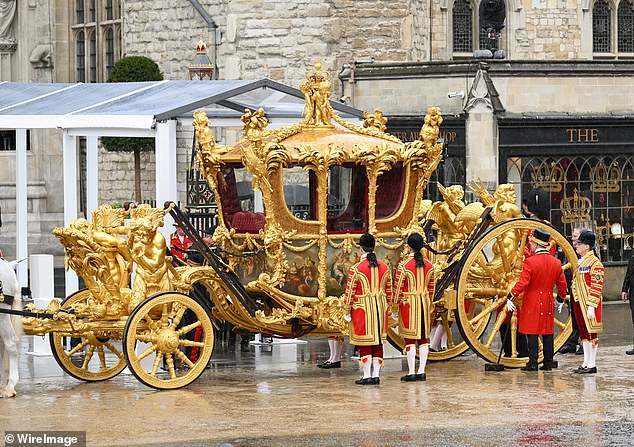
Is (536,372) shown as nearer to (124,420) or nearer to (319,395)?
(319,395)

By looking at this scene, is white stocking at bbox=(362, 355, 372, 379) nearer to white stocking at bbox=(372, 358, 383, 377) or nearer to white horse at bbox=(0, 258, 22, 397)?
white stocking at bbox=(372, 358, 383, 377)

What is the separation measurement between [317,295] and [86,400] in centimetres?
251

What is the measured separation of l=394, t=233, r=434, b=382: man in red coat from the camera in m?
16.1

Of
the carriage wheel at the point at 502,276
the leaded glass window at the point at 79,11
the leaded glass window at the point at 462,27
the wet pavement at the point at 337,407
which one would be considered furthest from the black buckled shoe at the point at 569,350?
the leaded glass window at the point at 79,11

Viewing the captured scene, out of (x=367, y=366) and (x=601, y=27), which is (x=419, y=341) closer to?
(x=367, y=366)

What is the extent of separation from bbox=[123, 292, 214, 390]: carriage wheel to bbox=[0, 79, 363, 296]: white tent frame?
2418 millimetres

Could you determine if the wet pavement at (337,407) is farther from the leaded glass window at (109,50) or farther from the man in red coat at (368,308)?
the leaded glass window at (109,50)

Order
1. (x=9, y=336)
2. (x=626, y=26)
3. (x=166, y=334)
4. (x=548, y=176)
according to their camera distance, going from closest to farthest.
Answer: (x=9, y=336) → (x=166, y=334) → (x=548, y=176) → (x=626, y=26)

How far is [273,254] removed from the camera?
52.7 feet

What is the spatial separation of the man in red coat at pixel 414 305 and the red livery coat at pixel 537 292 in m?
0.96

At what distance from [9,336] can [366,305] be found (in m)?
3.19

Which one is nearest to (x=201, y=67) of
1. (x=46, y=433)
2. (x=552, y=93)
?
(x=552, y=93)

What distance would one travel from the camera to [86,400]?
1491cm

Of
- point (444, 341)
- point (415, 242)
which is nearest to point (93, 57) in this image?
point (444, 341)
